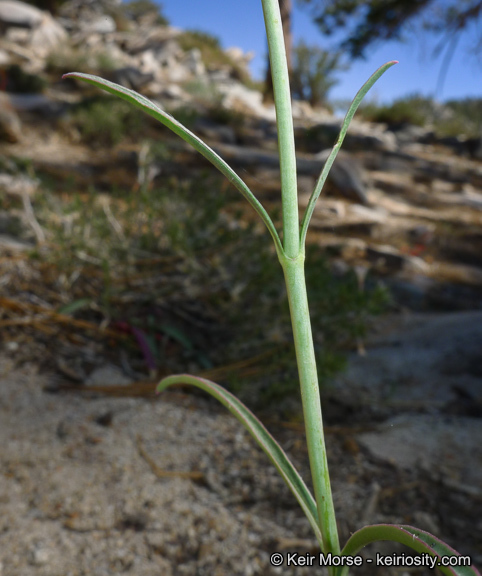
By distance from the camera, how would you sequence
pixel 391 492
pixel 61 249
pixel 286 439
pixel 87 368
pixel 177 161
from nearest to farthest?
pixel 391 492 → pixel 286 439 → pixel 87 368 → pixel 61 249 → pixel 177 161

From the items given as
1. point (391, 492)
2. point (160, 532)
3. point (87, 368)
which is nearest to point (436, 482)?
point (391, 492)

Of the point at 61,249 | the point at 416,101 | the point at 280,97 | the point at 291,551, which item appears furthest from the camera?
the point at 416,101

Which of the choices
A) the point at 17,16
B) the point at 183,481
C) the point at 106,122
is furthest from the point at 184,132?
the point at 17,16

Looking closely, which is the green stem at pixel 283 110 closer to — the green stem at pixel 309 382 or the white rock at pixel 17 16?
the green stem at pixel 309 382

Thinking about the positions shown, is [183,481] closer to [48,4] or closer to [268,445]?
[268,445]

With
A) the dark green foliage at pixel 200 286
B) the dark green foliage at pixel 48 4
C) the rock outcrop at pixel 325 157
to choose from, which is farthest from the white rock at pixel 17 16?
the dark green foliage at pixel 200 286

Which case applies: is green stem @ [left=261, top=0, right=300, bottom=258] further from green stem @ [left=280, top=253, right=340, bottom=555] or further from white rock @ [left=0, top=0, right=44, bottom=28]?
white rock @ [left=0, top=0, right=44, bottom=28]

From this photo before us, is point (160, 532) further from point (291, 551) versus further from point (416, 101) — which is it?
point (416, 101)
